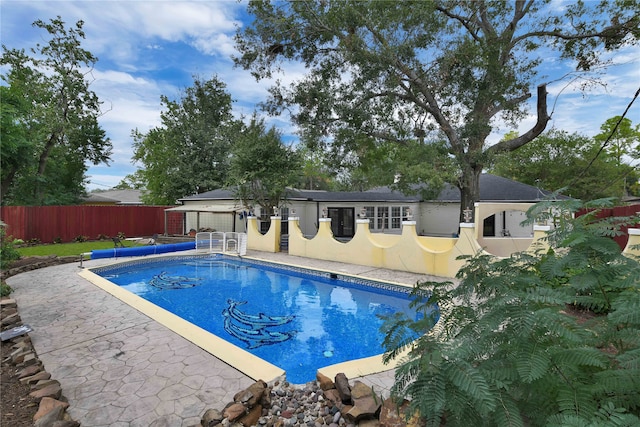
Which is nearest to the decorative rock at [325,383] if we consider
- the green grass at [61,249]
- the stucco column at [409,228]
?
the stucco column at [409,228]

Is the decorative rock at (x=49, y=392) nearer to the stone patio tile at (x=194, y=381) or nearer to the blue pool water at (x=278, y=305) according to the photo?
the stone patio tile at (x=194, y=381)

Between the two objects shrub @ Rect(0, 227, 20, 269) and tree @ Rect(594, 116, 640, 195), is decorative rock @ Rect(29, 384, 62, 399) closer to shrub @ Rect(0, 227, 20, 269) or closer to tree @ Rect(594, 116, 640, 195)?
shrub @ Rect(0, 227, 20, 269)

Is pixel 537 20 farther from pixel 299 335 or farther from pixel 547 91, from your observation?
pixel 299 335

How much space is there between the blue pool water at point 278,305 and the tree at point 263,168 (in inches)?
186

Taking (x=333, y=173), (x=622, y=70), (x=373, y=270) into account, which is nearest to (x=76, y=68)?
(x=333, y=173)

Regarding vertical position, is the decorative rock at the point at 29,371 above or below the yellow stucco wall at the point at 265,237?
below

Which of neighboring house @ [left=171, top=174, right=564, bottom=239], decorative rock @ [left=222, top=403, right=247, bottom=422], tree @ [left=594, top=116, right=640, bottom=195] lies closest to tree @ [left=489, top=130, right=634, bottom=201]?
neighboring house @ [left=171, top=174, right=564, bottom=239]

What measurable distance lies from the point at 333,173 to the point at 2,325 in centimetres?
1529

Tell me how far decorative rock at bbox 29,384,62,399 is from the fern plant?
3.68m

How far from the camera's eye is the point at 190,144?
29562mm

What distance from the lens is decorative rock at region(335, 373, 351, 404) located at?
330 centimetres

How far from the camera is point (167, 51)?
14078 millimetres

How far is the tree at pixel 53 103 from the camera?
2192 centimetres

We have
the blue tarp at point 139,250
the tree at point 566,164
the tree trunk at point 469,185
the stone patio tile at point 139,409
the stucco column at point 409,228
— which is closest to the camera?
the stone patio tile at point 139,409
